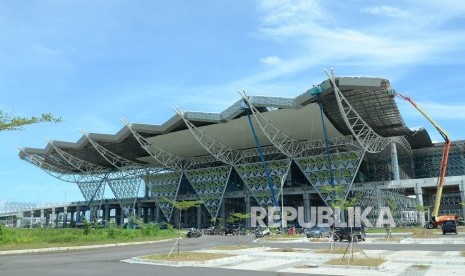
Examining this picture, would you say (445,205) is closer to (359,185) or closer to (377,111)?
(359,185)

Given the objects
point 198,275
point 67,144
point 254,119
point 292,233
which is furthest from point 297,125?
point 198,275

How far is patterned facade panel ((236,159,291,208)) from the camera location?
75.9 metres

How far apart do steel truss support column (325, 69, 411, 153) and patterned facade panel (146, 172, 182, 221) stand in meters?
39.3

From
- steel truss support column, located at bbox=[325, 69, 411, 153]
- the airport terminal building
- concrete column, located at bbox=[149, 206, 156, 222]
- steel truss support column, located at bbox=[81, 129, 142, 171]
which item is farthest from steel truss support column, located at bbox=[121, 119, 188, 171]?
steel truss support column, located at bbox=[325, 69, 411, 153]

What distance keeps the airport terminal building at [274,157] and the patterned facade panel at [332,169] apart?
161mm

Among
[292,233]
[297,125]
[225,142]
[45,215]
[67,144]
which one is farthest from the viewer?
[45,215]

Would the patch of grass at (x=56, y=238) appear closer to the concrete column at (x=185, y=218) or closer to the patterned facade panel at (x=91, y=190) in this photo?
the concrete column at (x=185, y=218)

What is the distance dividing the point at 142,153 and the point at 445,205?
6081cm

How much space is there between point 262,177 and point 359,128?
19801 millimetres

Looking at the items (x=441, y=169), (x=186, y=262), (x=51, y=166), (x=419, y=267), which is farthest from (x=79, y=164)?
(x=419, y=267)

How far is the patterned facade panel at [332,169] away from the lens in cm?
6825

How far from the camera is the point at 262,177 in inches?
3073

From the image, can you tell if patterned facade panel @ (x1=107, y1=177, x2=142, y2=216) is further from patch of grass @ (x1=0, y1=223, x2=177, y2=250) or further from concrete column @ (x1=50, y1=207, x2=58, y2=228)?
patch of grass @ (x1=0, y1=223, x2=177, y2=250)

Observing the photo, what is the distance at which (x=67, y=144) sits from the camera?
85938 millimetres
